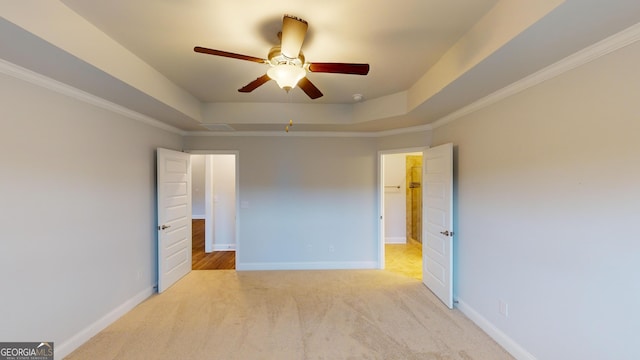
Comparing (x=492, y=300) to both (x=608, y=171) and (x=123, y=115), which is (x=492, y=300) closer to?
(x=608, y=171)

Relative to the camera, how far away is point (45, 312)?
2.14 meters

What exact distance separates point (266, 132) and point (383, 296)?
10.3ft

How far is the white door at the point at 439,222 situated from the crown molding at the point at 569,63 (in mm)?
778

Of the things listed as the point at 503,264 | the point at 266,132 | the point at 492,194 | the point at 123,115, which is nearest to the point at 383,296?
the point at 503,264

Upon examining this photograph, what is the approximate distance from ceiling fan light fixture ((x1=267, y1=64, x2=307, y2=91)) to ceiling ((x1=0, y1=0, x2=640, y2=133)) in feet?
1.13

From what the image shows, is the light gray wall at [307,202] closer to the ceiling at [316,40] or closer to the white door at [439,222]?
the white door at [439,222]

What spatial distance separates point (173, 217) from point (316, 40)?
3.28 meters

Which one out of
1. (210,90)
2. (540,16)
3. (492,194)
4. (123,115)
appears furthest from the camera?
(210,90)

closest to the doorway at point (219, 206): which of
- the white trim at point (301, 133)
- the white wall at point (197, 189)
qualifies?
the white trim at point (301, 133)

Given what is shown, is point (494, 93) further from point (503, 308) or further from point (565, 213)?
point (503, 308)

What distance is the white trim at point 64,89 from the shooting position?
6.16ft

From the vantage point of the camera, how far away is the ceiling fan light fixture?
180 cm

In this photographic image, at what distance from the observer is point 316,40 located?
Result: 81.9 inches

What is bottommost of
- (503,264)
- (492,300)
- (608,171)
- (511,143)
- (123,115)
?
(492,300)
